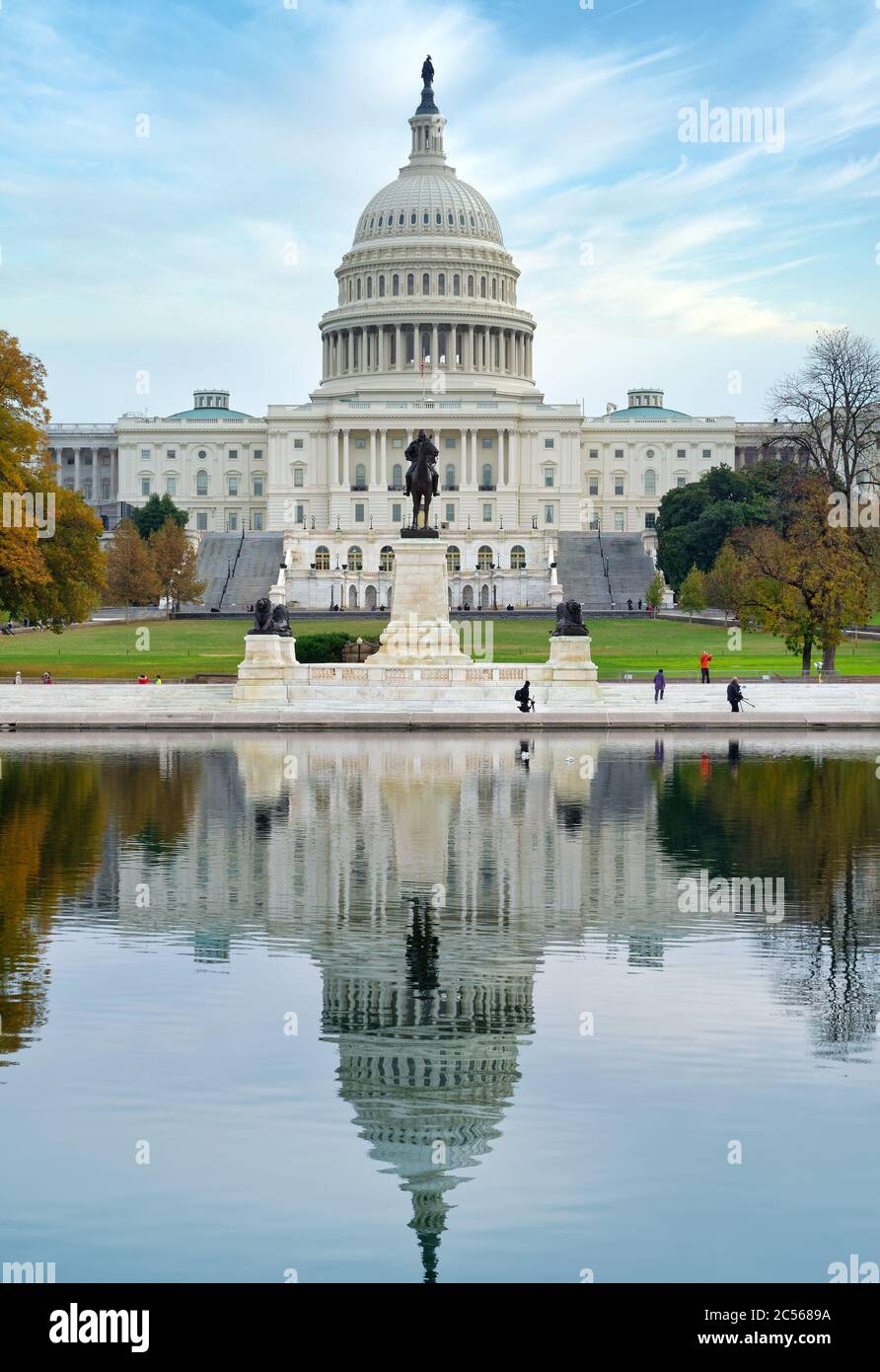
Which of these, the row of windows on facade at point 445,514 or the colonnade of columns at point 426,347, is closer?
the row of windows on facade at point 445,514

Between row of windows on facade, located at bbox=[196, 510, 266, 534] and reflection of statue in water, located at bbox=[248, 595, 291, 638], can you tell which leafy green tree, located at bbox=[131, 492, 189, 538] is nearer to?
row of windows on facade, located at bbox=[196, 510, 266, 534]

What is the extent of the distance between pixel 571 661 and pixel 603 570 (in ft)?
265

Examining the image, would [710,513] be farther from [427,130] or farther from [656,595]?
[427,130]

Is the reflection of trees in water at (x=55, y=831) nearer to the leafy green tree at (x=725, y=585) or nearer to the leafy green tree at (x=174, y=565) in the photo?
the leafy green tree at (x=725, y=585)

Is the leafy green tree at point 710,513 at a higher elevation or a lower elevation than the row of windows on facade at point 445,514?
lower

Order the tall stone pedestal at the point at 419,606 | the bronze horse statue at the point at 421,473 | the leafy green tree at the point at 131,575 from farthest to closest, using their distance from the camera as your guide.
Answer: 1. the leafy green tree at the point at 131,575
2. the bronze horse statue at the point at 421,473
3. the tall stone pedestal at the point at 419,606

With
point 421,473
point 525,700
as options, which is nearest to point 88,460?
point 421,473

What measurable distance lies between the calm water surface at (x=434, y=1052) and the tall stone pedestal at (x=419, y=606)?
26267 mm

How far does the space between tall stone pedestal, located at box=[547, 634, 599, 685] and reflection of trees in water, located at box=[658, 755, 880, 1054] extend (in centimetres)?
1284

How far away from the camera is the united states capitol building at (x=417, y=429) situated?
160250mm

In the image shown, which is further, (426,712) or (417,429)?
(417,429)

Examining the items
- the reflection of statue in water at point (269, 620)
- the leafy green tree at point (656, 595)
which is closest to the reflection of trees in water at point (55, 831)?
the reflection of statue in water at point (269, 620)

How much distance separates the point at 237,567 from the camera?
129375 millimetres

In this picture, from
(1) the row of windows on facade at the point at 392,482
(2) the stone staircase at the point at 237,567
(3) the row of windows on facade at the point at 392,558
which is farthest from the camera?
(1) the row of windows on facade at the point at 392,482
